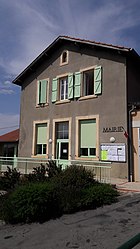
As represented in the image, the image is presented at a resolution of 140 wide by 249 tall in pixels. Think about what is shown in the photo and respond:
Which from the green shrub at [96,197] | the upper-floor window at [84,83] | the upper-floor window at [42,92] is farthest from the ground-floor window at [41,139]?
the green shrub at [96,197]

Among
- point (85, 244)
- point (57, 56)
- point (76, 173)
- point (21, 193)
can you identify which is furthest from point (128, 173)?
point (57, 56)

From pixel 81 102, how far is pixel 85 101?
→ 290 millimetres

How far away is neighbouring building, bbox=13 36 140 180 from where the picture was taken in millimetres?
13391

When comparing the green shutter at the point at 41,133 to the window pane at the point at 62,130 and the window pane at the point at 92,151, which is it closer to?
the window pane at the point at 62,130

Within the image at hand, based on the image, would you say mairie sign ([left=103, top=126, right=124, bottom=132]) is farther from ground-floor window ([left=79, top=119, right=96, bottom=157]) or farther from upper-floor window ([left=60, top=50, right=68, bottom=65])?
upper-floor window ([left=60, top=50, right=68, bottom=65])

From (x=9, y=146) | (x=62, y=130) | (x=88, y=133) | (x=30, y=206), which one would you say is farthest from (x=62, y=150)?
(x=9, y=146)

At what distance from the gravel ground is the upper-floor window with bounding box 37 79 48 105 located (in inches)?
424

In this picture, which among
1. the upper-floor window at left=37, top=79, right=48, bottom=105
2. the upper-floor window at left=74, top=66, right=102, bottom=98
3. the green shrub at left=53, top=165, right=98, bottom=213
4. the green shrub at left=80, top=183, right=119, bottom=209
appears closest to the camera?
the green shrub at left=53, top=165, right=98, bottom=213

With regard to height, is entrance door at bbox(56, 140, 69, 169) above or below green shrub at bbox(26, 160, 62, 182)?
above

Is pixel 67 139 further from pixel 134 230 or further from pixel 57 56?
pixel 134 230

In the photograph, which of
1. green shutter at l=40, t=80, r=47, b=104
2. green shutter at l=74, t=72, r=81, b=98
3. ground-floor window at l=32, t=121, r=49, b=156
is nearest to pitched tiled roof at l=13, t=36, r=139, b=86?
green shutter at l=40, t=80, r=47, b=104

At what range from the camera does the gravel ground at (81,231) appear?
16.9 feet

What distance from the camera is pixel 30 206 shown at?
6.91 metres

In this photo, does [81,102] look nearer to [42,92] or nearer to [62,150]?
[62,150]
